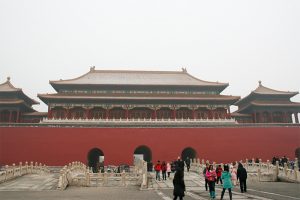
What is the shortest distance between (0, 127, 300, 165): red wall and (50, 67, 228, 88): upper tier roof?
5.98m

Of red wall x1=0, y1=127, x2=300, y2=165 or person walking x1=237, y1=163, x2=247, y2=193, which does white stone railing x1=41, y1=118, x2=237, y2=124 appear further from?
person walking x1=237, y1=163, x2=247, y2=193

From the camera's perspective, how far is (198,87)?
31906 mm

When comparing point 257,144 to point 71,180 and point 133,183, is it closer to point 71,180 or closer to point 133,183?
point 133,183

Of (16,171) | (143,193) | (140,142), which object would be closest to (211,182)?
(143,193)

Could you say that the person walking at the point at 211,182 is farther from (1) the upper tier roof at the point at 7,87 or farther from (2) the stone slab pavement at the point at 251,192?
(1) the upper tier roof at the point at 7,87

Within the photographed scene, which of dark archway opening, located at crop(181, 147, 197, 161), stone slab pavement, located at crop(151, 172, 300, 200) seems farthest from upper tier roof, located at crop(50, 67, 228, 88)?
stone slab pavement, located at crop(151, 172, 300, 200)

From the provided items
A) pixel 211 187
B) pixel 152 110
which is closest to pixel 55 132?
pixel 152 110

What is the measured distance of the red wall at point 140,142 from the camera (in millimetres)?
26000

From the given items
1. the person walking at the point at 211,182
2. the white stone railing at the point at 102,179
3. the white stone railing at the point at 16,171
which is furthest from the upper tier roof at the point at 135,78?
the person walking at the point at 211,182

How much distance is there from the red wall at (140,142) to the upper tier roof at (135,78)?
5.98m

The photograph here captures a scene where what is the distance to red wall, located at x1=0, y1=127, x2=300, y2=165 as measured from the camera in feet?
85.3

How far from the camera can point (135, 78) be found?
34.0 metres

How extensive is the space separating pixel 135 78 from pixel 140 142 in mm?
9165

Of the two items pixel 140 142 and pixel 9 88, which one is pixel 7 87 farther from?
pixel 140 142
